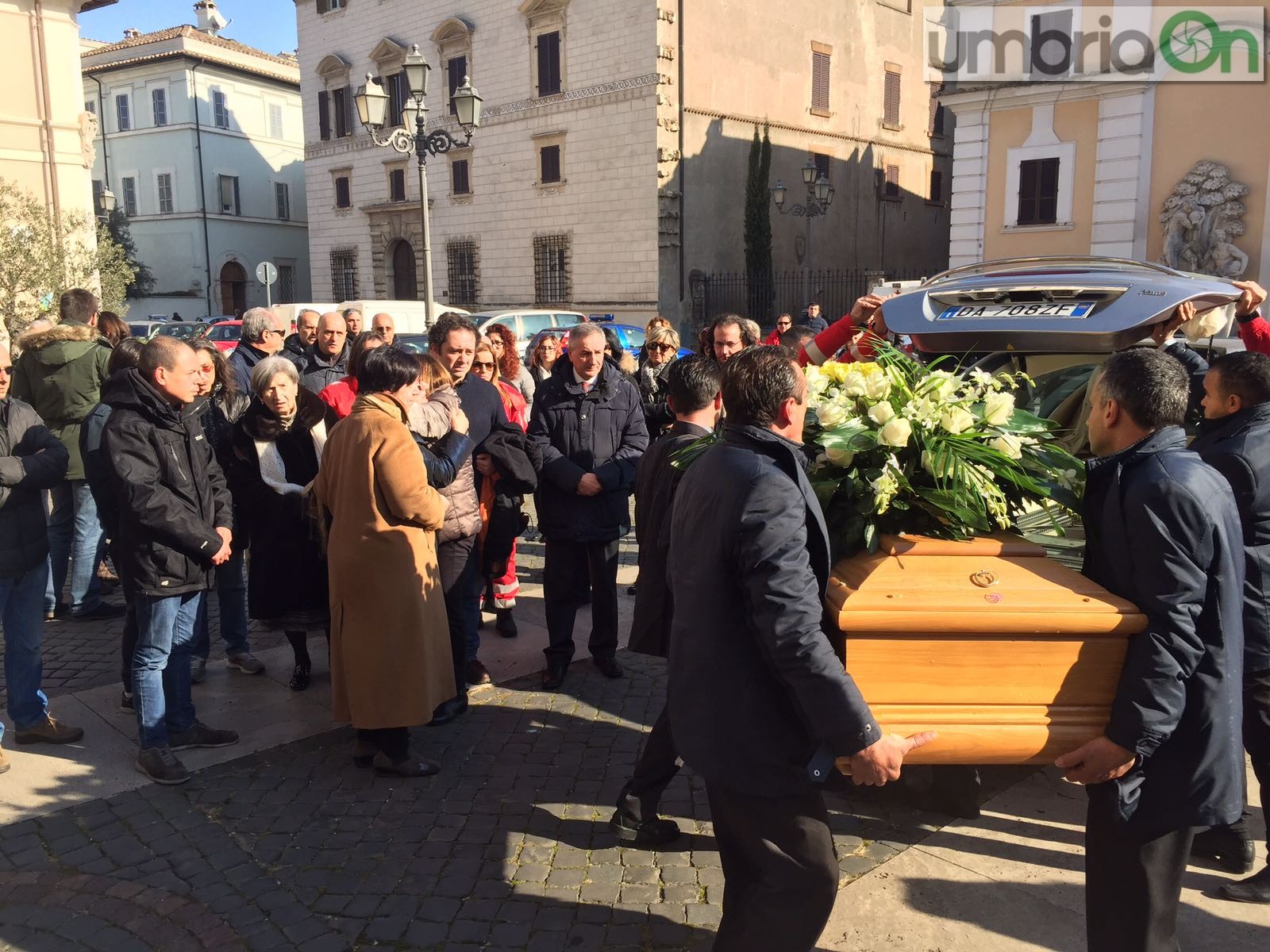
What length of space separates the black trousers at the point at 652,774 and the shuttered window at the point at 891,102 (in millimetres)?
32867

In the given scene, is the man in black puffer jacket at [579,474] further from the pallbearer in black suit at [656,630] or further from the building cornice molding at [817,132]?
the building cornice molding at [817,132]

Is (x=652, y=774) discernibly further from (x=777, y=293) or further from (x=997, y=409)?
(x=777, y=293)

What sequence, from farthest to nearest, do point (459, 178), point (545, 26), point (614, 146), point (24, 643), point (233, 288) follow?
1. point (233, 288)
2. point (459, 178)
3. point (545, 26)
4. point (614, 146)
5. point (24, 643)

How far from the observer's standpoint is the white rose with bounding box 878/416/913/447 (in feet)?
9.37

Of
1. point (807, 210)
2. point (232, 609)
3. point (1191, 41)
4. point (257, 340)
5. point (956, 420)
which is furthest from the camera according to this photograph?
point (807, 210)

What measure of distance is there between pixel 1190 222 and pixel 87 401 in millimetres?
19043

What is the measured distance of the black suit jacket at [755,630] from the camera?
7.77 feet

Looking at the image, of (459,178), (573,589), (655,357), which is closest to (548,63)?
(459,178)

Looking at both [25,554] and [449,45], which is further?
[449,45]

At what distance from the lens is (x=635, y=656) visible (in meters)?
6.07

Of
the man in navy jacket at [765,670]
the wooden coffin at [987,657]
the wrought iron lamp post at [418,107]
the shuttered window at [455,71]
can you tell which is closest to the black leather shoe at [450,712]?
the man in navy jacket at [765,670]

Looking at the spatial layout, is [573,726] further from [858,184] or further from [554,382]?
[858,184]

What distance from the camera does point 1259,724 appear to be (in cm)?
349

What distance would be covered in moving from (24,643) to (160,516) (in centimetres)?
110
